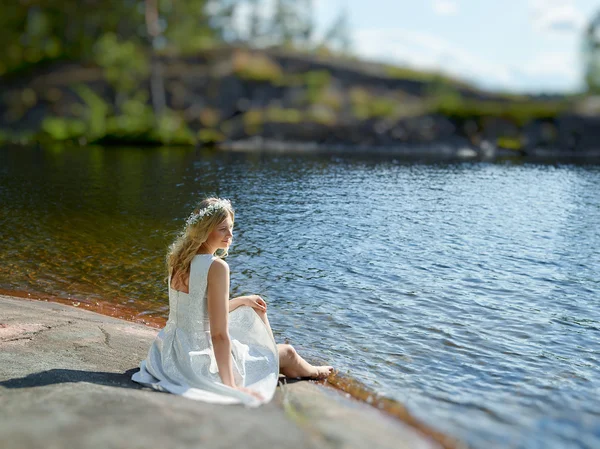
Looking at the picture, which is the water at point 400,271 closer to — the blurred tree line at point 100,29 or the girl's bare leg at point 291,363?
the girl's bare leg at point 291,363

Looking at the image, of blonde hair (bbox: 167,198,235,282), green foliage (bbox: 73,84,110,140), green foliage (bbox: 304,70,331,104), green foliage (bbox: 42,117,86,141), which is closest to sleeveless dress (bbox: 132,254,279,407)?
blonde hair (bbox: 167,198,235,282)

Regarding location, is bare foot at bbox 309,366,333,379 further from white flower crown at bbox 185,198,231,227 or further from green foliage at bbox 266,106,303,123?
green foliage at bbox 266,106,303,123

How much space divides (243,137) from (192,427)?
54.5m

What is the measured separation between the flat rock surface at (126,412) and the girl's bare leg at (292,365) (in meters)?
0.15

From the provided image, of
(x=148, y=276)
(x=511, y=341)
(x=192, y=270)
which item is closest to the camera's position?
(x=192, y=270)

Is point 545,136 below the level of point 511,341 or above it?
above

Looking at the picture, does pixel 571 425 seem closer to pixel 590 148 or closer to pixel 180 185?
pixel 180 185

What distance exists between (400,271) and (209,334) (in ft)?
28.7


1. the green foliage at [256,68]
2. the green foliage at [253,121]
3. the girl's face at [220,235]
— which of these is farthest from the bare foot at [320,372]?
the green foliage at [256,68]

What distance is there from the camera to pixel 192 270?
23.1ft

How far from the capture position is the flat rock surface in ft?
17.9

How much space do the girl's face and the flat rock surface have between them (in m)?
1.66

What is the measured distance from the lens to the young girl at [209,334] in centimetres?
697

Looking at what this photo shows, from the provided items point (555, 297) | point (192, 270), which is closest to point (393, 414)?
point (192, 270)
